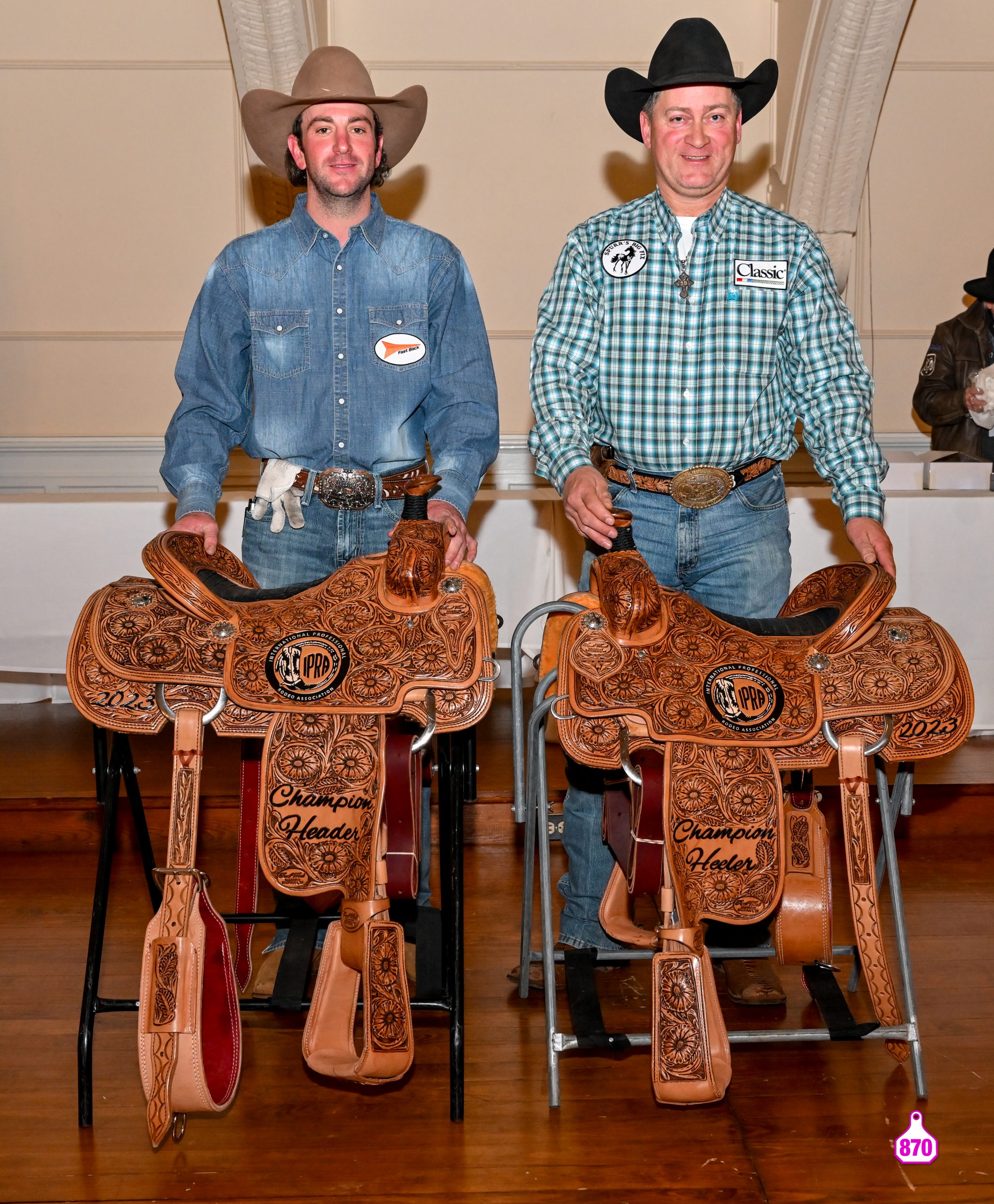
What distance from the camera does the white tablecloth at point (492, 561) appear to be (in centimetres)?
387

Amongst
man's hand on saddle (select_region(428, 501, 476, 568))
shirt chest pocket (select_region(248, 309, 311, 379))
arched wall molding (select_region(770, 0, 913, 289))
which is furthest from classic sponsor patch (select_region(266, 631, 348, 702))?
arched wall molding (select_region(770, 0, 913, 289))

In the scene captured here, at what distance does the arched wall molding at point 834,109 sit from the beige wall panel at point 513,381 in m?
1.47

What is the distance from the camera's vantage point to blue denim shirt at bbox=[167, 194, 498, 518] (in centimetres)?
226

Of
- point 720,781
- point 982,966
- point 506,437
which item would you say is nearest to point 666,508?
point 720,781

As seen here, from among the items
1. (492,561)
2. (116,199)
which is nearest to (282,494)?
(492,561)

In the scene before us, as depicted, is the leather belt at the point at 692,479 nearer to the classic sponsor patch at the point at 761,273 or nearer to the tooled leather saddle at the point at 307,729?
the classic sponsor patch at the point at 761,273

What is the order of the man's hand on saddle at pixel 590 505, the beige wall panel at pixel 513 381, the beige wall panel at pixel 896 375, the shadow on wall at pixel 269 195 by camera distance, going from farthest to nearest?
the beige wall panel at pixel 896 375
the beige wall panel at pixel 513 381
the shadow on wall at pixel 269 195
the man's hand on saddle at pixel 590 505

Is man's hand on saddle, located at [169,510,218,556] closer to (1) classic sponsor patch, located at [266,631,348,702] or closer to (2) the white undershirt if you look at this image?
(1) classic sponsor patch, located at [266,631,348,702]

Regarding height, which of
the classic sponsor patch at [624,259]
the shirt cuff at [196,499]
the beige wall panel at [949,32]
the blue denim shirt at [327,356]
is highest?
Result: the beige wall panel at [949,32]

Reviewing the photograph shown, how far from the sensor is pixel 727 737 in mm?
1785

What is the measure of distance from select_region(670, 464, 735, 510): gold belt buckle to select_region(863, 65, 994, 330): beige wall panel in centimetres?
412

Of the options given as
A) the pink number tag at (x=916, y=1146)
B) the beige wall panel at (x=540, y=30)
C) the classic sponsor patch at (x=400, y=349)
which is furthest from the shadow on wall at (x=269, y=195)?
the pink number tag at (x=916, y=1146)

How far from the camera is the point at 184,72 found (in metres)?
5.44

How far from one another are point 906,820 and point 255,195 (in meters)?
4.13
